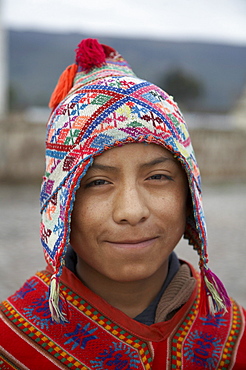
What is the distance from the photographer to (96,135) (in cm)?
174

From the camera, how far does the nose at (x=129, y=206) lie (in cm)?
168

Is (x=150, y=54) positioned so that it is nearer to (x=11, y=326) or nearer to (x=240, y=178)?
(x=240, y=178)

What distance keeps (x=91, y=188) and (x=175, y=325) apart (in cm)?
67

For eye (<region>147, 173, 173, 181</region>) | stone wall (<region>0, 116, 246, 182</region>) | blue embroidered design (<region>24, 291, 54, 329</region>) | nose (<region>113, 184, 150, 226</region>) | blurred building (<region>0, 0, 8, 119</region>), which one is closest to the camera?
nose (<region>113, 184, 150, 226</region>)

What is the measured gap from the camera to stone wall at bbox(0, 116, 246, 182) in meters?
10.2

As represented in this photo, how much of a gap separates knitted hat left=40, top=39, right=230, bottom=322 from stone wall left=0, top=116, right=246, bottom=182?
848cm

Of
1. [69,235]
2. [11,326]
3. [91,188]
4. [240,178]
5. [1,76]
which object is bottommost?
[11,326]

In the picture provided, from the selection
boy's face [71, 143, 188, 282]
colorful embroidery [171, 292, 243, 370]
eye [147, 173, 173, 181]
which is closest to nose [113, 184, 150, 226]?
boy's face [71, 143, 188, 282]

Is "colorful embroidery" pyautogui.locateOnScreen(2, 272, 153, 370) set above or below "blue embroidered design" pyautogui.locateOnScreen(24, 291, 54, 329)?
below

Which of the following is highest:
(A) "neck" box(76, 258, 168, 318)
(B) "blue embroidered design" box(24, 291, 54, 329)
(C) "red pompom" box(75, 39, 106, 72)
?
(C) "red pompom" box(75, 39, 106, 72)

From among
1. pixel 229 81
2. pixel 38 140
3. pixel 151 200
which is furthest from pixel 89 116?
pixel 229 81

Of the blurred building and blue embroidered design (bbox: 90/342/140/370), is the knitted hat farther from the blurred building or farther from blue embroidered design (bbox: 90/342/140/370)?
the blurred building

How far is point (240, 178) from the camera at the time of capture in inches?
468

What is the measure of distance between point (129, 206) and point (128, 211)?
0.02m
